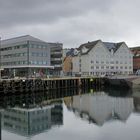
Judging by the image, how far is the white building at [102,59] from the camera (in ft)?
294

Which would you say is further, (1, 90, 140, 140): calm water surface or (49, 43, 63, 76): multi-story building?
(49, 43, 63, 76): multi-story building

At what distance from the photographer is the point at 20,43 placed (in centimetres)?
8588

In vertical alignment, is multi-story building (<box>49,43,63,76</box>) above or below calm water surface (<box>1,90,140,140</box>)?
above

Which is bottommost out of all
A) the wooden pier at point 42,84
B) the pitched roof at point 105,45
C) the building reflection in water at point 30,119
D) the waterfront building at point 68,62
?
the building reflection in water at point 30,119

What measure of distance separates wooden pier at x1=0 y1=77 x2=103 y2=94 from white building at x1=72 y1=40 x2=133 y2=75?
1582 cm

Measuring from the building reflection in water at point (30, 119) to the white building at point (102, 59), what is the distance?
53.5 meters

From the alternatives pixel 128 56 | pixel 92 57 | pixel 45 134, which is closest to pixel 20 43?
pixel 92 57

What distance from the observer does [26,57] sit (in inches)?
3290

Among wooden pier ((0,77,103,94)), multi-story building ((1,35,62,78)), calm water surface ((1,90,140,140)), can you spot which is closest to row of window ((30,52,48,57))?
multi-story building ((1,35,62,78))

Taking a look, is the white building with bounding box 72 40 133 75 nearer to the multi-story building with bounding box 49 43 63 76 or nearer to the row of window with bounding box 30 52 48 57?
the multi-story building with bounding box 49 43 63 76

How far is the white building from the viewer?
8956cm

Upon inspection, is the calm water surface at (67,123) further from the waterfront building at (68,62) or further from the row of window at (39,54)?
the waterfront building at (68,62)

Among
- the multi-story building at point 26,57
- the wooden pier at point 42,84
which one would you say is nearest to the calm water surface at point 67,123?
the wooden pier at point 42,84

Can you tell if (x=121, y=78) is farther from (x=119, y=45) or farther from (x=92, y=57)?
(x=119, y=45)
